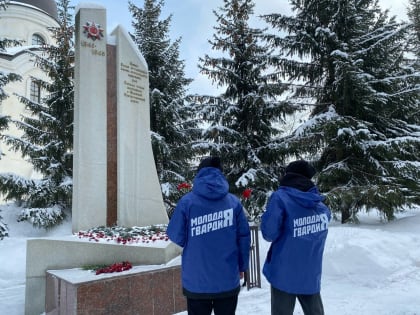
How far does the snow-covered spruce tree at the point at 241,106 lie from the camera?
12695mm

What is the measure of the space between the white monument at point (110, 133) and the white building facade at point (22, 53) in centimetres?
2025

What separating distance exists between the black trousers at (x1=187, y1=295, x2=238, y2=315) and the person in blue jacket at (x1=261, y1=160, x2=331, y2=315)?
0.46 metres

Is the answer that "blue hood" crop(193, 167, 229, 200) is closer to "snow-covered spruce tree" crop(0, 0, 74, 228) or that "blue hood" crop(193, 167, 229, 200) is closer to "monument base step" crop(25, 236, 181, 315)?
"monument base step" crop(25, 236, 181, 315)

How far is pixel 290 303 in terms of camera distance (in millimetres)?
3098

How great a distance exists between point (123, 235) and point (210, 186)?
3.65 meters

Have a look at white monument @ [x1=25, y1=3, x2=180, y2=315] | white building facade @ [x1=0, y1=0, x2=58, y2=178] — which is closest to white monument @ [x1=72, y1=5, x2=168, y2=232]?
white monument @ [x1=25, y1=3, x2=180, y2=315]

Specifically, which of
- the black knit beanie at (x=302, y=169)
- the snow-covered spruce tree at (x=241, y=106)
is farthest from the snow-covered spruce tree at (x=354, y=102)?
the black knit beanie at (x=302, y=169)

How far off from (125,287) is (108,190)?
309cm

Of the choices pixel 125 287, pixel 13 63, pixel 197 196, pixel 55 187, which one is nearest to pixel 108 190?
pixel 125 287

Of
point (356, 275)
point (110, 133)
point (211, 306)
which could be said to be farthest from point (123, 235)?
point (356, 275)

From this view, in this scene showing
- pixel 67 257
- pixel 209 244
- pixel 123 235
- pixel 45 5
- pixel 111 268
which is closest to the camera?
pixel 209 244

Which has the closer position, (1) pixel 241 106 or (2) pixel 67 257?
(2) pixel 67 257

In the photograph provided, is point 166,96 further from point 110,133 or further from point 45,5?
point 45,5

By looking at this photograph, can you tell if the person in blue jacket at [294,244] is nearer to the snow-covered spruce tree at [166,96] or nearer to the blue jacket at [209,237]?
the blue jacket at [209,237]
